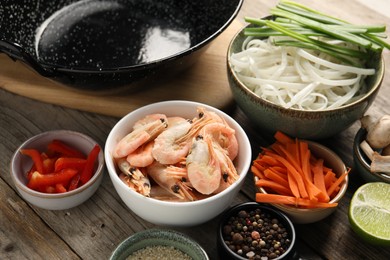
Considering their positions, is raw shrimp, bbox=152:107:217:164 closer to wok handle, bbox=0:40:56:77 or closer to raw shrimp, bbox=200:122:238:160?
raw shrimp, bbox=200:122:238:160

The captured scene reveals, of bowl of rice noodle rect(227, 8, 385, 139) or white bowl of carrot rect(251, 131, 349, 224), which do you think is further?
bowl of rice noodle rect(227, 8, 385, 139)

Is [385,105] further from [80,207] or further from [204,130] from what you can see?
[80,207]

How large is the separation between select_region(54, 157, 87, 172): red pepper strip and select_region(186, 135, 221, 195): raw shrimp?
1.19 feet

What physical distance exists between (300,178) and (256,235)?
214 mm

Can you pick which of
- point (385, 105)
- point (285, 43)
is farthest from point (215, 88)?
point (385, 105)

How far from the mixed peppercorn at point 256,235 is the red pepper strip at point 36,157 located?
22.5 inches

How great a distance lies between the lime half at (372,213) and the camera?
5.20 ft

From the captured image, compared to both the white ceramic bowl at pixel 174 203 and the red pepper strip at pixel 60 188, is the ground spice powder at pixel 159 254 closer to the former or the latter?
the white ceramic bowl at pixel 174 203

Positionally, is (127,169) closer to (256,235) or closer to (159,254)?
(159,254)

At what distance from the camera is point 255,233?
1.57 meters

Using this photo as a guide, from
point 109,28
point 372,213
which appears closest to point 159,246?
point 372,213

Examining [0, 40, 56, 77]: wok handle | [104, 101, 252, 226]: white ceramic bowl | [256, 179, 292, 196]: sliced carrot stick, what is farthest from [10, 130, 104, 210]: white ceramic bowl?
[256, 179, 292, 196]: sliced carrot stick

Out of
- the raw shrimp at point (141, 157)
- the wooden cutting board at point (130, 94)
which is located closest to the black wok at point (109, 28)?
the wooden cutting board at point (130, 94)

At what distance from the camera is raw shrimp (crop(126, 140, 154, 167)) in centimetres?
163
